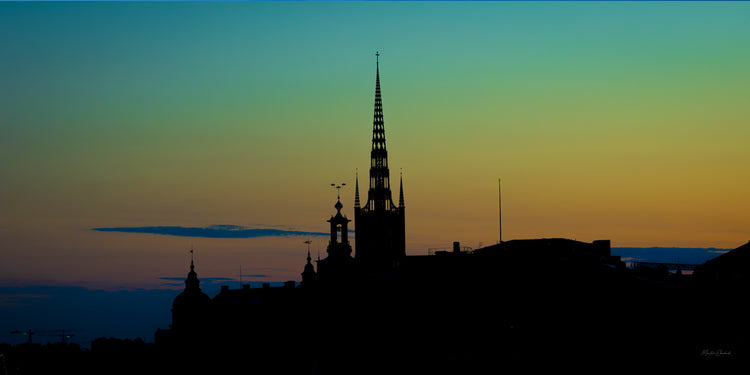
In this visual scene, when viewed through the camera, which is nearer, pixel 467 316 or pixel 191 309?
pixel 467 316

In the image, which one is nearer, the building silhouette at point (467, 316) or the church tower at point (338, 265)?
the building silhouette at point (467, 316)

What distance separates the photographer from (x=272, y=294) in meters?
172

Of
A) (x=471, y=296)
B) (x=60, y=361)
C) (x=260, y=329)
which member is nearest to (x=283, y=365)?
(x=260, y=329)

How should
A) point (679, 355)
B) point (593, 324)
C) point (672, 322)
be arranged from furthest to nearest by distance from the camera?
1. point (593, 324)
2. point (672, 322)
3. point (679, 355)

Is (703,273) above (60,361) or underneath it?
above

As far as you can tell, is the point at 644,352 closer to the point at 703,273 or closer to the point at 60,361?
the point at 703,273

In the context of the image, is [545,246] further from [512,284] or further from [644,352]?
[644,352]

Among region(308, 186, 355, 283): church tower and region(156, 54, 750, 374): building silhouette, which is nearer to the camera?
region(156, 54, 750, 374): building silhouette

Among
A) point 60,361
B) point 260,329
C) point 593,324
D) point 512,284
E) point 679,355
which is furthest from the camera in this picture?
point 60,361

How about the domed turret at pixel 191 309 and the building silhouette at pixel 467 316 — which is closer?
the building silhouette at pixel 467 316

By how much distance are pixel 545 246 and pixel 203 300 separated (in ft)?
139

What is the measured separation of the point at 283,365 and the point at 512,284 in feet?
101

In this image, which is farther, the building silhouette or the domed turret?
the domed turret

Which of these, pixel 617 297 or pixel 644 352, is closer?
pixel 644 352
